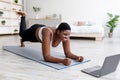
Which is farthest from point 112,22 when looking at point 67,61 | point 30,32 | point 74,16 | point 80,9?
point 67,61

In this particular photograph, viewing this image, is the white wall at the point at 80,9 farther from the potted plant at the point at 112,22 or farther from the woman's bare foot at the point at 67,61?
the woman's bare foot at the point at 67,61

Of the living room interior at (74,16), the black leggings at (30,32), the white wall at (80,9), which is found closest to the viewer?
the black leggings at (30,32)

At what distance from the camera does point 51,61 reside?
2205 mm

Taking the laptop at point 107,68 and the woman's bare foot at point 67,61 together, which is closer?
the laptop at point 107,68

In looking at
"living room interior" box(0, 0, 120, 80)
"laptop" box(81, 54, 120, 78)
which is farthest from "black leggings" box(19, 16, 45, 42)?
"living room interior" box(0, 0, 120, 80)

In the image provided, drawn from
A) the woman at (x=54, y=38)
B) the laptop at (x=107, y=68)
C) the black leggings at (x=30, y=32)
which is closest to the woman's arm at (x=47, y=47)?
the woman at (x=54, y=38)

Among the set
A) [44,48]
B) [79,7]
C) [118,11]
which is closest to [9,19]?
[79,7]

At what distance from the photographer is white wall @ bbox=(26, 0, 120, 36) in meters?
6.86

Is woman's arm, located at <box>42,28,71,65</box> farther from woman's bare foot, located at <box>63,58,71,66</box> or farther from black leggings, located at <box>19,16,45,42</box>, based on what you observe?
black leggings, located at <box>19,16,45,42</box>

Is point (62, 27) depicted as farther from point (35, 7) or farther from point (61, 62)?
point (35, 7)

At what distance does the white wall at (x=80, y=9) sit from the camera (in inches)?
270

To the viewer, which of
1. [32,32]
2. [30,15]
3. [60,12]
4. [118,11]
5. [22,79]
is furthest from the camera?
[30,15]

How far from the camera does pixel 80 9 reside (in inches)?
283

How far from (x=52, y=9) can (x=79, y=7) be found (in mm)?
1210
